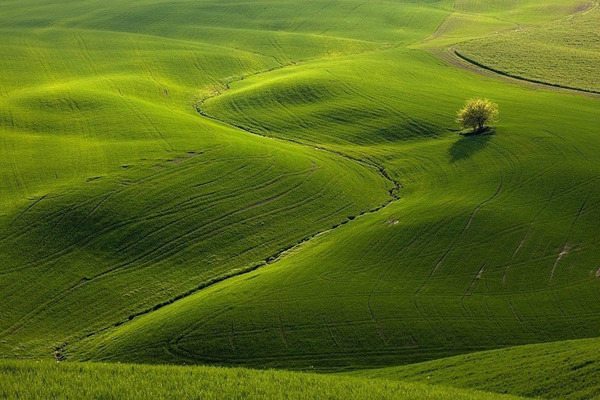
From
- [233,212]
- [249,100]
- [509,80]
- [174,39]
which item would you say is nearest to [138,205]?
[233,212]

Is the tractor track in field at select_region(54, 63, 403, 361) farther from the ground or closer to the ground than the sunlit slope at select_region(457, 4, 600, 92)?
closer to the ground

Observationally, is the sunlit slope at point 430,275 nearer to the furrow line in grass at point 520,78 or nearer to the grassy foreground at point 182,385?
the grassy foreground at point 182,385

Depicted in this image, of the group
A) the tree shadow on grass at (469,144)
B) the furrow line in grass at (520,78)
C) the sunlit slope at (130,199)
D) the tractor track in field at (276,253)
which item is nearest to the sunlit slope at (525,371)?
the tractor track in field at (276,253)

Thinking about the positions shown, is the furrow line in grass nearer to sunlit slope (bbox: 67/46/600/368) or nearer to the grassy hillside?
the grassy hillside

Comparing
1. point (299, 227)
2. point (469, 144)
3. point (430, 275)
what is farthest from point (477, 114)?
point (430, 275)

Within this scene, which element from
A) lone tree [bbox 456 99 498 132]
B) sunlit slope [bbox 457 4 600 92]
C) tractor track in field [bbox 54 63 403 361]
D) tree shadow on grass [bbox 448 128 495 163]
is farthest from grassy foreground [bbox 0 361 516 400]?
sunlit slope [bbox 457 4 600 92]
